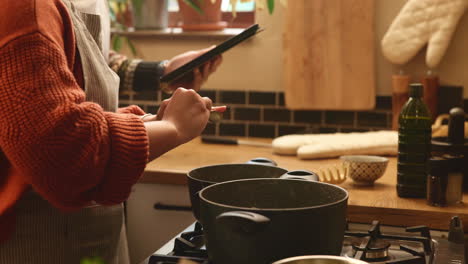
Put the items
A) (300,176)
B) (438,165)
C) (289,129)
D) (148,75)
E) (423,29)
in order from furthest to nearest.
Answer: (289,129) → (423,29) → (148,75) → (438,165) → (300,176)

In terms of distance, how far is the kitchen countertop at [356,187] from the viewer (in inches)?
54.7

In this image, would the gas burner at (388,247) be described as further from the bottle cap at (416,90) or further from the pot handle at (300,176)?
the bottle cap at (416,90)

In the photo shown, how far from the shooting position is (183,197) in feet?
6.00

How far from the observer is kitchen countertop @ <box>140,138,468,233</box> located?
139 centimetres

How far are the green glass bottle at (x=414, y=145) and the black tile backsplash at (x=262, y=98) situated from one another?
0.92m

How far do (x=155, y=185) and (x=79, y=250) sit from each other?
689 millimetres

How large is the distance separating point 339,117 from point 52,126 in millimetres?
1550

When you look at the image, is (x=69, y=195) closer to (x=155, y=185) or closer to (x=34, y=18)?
(x=34, y=18)

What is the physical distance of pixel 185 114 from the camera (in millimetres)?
1057

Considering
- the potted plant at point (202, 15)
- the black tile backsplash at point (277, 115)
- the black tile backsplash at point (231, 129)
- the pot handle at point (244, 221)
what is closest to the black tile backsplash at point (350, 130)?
the black tile backsplash at point (277, 115)

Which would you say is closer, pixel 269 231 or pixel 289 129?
pixel 269 231

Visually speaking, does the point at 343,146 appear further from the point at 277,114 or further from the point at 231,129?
the point at 231,129

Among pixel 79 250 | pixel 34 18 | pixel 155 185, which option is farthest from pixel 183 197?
pixel 34 18

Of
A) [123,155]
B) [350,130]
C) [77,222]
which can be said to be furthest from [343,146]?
[123,155]
